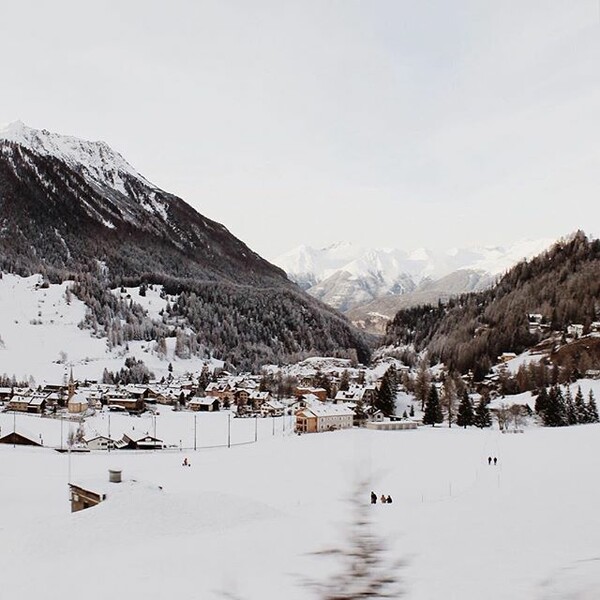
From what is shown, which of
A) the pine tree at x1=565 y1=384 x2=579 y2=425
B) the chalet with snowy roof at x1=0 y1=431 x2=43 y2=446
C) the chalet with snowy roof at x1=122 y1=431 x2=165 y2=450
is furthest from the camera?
the pine tree at x1=565 y1=384 x2=579 y2=425

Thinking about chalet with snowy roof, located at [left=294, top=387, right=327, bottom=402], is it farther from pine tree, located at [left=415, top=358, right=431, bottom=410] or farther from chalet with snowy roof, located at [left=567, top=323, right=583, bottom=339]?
chalet with snowy roof, located at [left=567, top=323, right=583, bottom=339]

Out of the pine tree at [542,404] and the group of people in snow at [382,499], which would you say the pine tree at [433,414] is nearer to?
the pine tree at [542,404]

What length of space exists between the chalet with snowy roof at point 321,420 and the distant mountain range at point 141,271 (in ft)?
199

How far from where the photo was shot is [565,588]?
2096 millimetres

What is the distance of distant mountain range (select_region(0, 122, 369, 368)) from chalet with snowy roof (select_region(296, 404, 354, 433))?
199 feet

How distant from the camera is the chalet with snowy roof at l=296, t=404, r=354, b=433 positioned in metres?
41.4

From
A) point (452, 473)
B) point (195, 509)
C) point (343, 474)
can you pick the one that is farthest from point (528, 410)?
point (343, 474)

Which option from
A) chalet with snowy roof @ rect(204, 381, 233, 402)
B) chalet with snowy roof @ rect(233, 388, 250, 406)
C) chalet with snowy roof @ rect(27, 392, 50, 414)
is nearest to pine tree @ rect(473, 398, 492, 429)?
chalet with snowy roof @ rect(233, 388, 250, 406)

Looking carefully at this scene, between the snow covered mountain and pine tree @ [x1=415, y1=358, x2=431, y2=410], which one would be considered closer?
pine tree @ [x1=415, y1=358, x2=431, y2=410]

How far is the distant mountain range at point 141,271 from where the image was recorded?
110 metres

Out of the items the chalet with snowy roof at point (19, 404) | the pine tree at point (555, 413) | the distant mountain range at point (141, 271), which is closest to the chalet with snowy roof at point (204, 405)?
the chalet with snowy roof at point (19, 404)

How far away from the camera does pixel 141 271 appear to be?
486 feet

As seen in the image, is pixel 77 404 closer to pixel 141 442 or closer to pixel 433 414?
pixel 141 442

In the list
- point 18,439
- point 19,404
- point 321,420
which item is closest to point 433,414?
point 321,420
